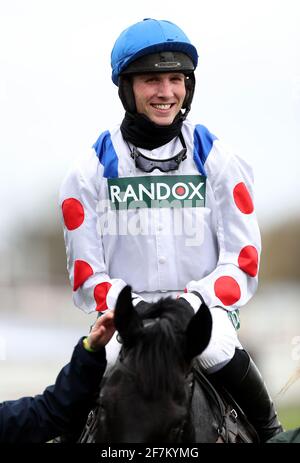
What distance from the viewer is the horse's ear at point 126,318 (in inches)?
134

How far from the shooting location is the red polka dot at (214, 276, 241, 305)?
14.0 feet

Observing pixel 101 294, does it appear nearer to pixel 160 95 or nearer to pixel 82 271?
pixel 82 271

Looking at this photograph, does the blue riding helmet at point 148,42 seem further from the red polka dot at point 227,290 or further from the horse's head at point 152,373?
the horse's head at point 152,373

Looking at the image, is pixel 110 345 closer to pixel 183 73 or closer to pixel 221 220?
pixel 221 220

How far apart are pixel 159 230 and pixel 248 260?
1.48 ft

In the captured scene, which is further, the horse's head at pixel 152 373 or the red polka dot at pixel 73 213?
the red polka dot at pixel 73 213

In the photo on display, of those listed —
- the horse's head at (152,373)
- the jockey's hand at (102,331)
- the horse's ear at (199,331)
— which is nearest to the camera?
the horse's head at (152,373)

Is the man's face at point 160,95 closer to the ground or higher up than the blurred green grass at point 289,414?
higher up

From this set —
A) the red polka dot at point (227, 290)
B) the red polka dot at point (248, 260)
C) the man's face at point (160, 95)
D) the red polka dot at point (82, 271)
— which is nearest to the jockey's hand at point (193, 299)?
the red polka dot at point (227, 290)

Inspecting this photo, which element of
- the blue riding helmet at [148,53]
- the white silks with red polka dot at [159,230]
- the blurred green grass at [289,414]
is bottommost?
the blurred green grass at [289,414]

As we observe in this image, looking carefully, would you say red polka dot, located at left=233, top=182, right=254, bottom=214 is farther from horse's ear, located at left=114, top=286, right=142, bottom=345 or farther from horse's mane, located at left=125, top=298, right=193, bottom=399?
horse's ear, located at left=114, top=286, right=142, bottom=345

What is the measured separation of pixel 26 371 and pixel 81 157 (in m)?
8.00

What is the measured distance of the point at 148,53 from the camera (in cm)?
434

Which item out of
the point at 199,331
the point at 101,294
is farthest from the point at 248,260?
the point at 199,331
